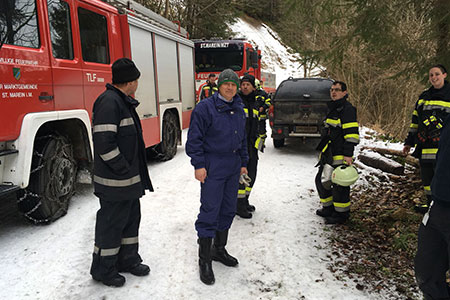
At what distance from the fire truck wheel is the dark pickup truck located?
5.34 m

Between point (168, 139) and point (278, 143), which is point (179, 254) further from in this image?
point (278, 143)

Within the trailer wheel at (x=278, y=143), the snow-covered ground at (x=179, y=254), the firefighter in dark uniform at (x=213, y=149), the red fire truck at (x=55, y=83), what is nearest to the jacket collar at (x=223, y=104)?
the firefighter in dark uniform at (x=213, y=149)

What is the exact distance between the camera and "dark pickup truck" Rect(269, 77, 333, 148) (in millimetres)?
8078

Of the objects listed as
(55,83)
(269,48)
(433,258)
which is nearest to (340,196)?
(433,258)

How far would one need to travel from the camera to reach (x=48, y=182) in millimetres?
3969

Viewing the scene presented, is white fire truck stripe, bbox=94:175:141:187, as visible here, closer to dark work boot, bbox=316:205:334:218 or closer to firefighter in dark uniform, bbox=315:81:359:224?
firefighter in dark uniform, bbox=315:81:359:224

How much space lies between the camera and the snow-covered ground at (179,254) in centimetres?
292

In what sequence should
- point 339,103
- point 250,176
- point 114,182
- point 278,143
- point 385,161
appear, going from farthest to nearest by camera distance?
point 278,143, point 385,161, point 250,176, point 339,103, point 114,182

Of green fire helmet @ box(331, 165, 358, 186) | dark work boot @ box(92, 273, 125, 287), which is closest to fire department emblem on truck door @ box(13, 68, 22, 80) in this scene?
dark work boot @ box(92, 273, 125, 287)

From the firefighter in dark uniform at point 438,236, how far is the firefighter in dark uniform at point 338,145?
1903 mm

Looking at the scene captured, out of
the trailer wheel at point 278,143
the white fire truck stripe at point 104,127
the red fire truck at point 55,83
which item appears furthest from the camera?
the trailer wheel at point 278,143

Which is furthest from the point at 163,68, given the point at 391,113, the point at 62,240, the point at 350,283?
the point at 391,113

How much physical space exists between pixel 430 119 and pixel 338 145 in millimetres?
1256

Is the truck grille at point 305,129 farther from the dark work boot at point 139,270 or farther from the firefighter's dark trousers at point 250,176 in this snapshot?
the dark work boot at point 139,270
